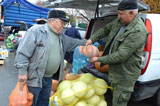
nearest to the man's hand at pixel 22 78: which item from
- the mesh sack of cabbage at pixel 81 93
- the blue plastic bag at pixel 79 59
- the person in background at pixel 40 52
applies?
the person in background at pixel 40 52

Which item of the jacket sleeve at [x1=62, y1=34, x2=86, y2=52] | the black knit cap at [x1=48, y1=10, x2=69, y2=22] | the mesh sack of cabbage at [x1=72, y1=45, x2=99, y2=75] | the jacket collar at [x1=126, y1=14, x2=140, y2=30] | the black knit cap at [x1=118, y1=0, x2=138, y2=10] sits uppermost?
the black knit cap at [x1=118, y1=0, x2=138, y2=10]

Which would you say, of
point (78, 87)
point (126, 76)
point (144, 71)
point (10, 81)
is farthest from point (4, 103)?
point (144, 71)

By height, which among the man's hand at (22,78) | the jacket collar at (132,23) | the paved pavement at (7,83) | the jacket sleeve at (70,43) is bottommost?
the paved pavement at (7,83)

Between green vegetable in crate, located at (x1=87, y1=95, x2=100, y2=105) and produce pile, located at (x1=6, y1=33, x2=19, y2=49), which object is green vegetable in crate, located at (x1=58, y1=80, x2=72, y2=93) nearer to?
green vegetable in crate, located at (x1=87, y1=95, x2=100, y2=105)

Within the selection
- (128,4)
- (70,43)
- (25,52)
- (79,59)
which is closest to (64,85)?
(79,59)

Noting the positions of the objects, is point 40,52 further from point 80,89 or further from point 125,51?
point 125,51

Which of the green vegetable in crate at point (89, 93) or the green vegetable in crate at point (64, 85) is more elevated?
the green vegetable in crate at point (64, 85)

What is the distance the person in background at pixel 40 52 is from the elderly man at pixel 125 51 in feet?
2.21

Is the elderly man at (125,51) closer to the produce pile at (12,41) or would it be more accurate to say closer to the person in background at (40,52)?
the person in background at (40,52)

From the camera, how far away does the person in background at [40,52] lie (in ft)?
6.86

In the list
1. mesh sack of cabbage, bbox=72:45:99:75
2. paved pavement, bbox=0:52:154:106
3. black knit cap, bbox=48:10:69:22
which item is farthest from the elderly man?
paved pavement, bbox=0:52:154:106

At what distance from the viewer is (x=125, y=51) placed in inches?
88.7

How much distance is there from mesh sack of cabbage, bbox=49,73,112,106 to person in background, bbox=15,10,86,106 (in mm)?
418

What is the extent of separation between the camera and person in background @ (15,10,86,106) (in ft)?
6.86
